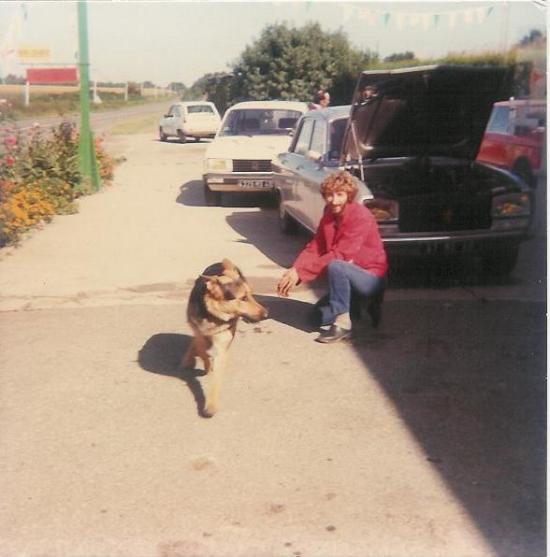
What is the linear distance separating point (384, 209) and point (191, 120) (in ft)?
62.5

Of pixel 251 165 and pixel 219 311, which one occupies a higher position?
pixel 251 165

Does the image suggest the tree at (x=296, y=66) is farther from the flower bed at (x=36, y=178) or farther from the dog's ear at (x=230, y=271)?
the dog's ear at (x=230, y=271)

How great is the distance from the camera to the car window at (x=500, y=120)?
13384mm

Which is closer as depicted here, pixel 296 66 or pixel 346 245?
pixel 346 245

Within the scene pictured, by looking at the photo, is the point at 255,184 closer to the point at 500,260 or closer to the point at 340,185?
the point at 500,260

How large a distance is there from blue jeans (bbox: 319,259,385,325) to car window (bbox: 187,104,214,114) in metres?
19.1

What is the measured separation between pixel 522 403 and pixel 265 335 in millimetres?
2143

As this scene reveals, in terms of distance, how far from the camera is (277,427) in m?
4.34

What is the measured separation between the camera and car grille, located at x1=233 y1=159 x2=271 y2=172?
472 inches

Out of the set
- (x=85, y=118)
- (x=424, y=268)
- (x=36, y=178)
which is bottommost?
(x=424, y=268)

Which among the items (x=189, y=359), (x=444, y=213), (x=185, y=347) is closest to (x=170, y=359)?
(x=185, y=347)

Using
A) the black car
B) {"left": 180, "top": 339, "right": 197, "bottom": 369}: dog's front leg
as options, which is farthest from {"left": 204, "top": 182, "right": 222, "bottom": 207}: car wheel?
{"left": 180, "top": 339, "right": 197, "bottom": 369}: dog's front leg

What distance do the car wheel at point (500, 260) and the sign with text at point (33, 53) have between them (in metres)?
5.73

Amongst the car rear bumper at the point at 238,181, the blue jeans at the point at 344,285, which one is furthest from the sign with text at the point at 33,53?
the blue jeans at the point at 344,285
